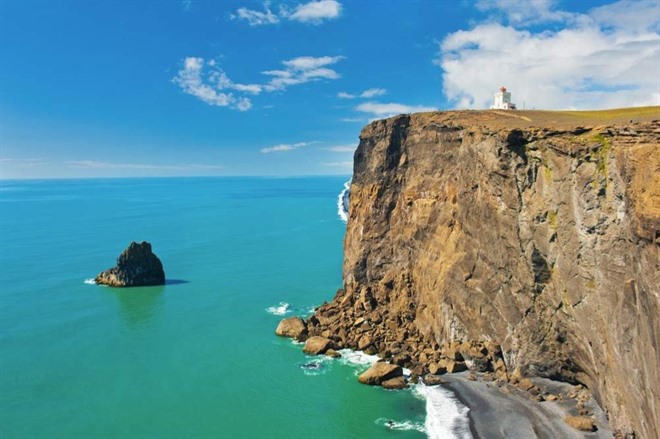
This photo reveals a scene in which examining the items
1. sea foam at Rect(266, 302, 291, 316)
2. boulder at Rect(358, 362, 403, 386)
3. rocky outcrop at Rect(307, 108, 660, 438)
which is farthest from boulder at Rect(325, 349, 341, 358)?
sea foam at Rect(266, 302, 291, 316)

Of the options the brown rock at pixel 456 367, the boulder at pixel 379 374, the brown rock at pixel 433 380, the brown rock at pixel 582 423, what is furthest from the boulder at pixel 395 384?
the brown rock at pixel 582 423

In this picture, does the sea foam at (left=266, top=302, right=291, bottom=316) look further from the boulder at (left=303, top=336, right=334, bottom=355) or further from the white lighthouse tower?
the white lighthouse tower

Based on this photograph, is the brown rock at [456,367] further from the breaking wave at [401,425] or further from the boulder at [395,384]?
the breaking wave at [401,425]

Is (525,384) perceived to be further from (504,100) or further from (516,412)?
(504,100)

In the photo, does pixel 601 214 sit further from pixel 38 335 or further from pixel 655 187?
pixel 38 335

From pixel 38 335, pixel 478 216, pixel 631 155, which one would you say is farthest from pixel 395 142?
pixel 38 335

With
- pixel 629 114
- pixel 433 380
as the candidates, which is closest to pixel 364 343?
pixel 433 380
